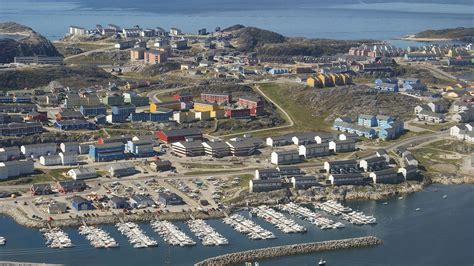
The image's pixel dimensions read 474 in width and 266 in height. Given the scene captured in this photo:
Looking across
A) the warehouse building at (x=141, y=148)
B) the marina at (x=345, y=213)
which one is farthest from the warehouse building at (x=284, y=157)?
the warehouse building at (x=141, y=148)

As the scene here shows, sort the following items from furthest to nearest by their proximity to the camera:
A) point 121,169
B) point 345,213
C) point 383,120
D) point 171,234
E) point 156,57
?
1. point 156,57
2. point 383,120
3. point 121,169
4. point 345,213
5. point 171,234

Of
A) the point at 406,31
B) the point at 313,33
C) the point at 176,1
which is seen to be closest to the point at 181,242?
the point at 313,33

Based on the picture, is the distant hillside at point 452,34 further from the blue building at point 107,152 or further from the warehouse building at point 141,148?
the blue building at point 107,152

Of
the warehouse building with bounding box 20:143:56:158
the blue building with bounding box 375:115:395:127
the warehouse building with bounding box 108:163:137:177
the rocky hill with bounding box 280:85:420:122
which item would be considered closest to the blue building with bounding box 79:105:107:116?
the warehouse building with bounding box 20:143:56:158

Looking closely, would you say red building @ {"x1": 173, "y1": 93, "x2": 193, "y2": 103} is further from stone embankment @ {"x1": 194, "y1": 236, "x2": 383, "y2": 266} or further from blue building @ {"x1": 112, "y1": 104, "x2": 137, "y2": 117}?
stone embankment @ {"x1": 194, "y1": 236, "x2": 383, "y2": 266}

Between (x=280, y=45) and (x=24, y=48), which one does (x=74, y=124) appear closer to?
(x=24, y=48)

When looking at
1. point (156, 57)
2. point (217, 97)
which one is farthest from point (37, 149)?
point (156, 57)

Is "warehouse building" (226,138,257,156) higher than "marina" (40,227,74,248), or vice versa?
"warehouse building" (226,138,257,156)
